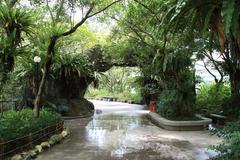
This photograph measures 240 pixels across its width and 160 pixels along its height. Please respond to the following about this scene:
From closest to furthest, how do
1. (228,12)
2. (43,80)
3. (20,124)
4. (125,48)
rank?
(228,12) → (20,124) → (43,80) → (125,48)

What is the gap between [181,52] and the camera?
1407 cm

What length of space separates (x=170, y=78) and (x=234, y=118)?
3302 millimetres

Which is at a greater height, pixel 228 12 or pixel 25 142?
pixel 228 12

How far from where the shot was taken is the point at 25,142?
7809 mm

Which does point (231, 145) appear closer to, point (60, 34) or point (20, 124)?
point (20, 124)

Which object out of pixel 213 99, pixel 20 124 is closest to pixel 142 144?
pixel 20 124

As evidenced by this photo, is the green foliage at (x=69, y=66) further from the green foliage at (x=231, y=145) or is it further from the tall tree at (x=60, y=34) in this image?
the green foliage at (x=231, y=145)

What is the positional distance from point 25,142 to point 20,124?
0.46 metres

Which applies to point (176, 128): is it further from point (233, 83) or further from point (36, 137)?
point (36, 137)

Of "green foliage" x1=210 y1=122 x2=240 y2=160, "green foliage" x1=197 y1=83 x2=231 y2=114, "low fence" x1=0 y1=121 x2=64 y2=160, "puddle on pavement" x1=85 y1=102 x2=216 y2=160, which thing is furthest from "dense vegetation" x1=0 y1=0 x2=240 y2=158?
"puddle on pavement" x1=85 y1=102 x2=216 y2=160

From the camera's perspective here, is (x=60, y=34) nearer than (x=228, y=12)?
No

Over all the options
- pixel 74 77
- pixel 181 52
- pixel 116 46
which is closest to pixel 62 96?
pixel 74 77

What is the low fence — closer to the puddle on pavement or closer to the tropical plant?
the puddle on pavement

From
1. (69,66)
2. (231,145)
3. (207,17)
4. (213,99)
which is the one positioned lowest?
(231,145)
